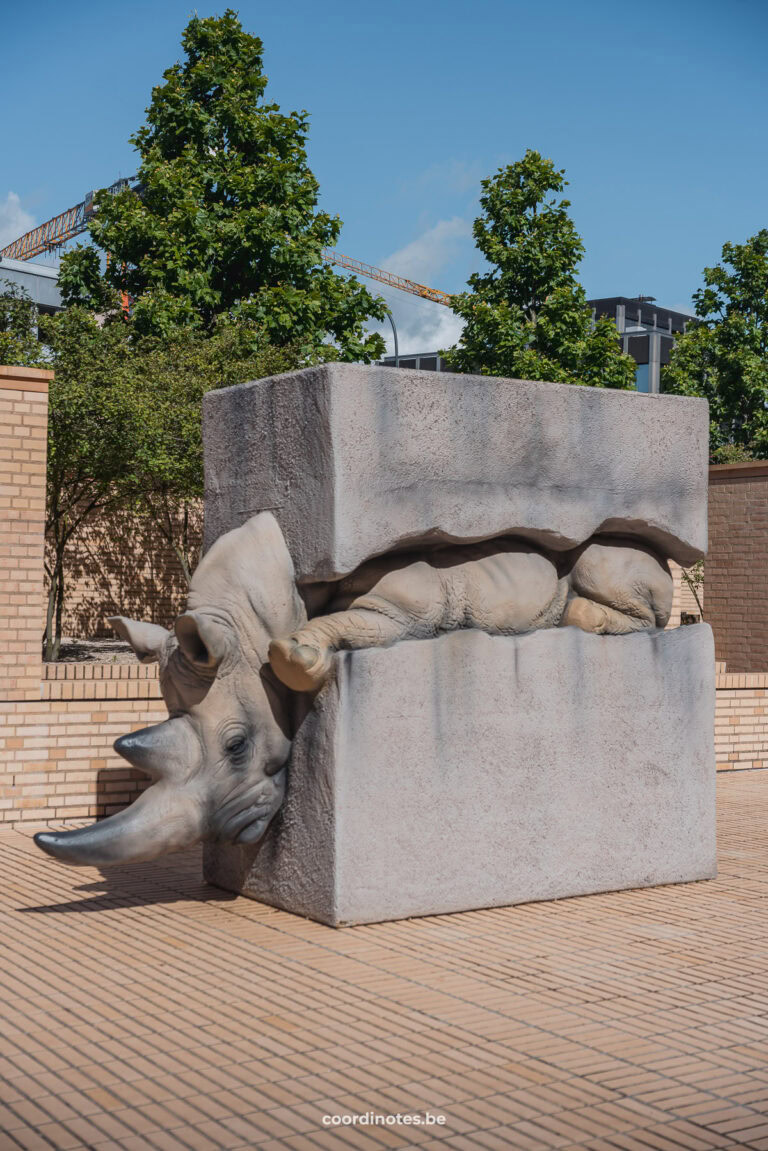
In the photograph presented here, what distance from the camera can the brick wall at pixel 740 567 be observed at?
1549 centimetres

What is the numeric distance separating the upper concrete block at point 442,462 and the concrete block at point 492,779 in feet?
1.91

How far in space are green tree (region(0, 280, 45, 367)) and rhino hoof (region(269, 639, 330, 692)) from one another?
17.9m

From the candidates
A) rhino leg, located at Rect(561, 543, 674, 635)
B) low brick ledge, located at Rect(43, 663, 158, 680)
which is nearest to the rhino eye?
rhino leg, located at Rect(561, 543, 674, 635)

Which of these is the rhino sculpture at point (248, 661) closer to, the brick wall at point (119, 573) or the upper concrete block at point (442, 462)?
the upper concrete block at point (442, 462)

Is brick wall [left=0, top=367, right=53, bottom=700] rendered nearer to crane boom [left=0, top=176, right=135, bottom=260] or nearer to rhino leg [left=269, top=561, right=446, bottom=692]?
rhino leg [left=269, top=561, right=446, bottom=692]

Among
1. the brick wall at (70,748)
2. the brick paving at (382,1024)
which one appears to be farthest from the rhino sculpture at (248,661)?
the brick wall at (70,748)

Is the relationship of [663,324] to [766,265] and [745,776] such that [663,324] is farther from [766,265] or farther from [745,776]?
[745,776]

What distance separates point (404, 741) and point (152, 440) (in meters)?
12.9

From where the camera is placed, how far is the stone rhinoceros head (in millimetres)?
6441

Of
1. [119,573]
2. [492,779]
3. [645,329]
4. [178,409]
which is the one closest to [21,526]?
[492,779]

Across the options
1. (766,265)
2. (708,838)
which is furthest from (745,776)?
(766,265)

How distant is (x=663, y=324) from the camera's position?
8056cm

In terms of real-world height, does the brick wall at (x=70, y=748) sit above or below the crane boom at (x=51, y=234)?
below

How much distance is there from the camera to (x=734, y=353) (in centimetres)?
3191
